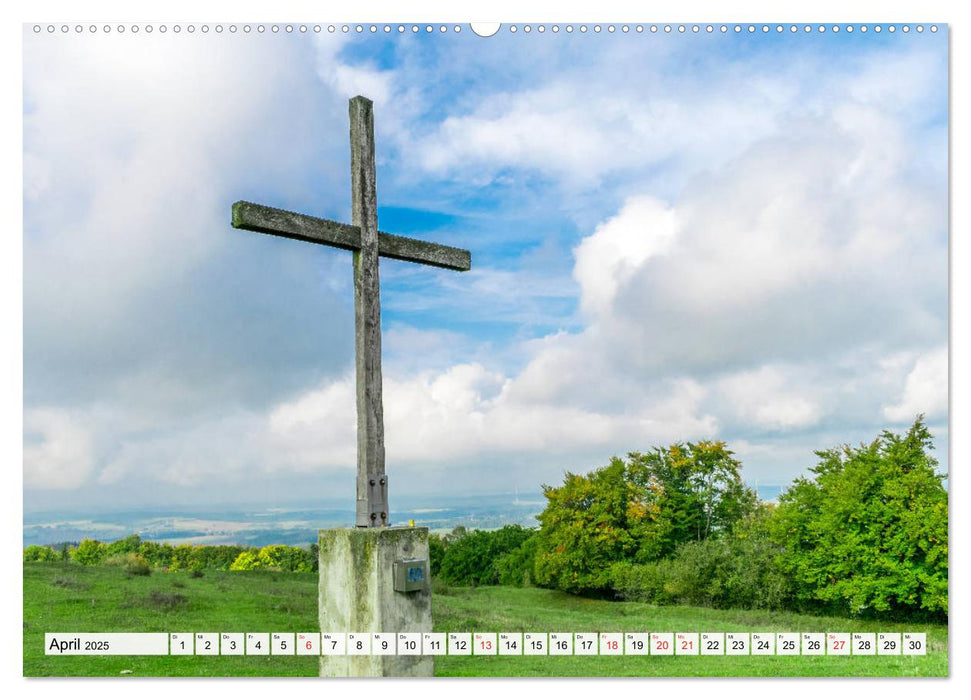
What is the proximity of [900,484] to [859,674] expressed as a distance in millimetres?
14784

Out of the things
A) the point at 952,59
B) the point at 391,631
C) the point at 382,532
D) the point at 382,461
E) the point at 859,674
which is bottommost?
the point at 859,674

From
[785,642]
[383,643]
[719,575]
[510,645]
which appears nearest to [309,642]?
[383,643]

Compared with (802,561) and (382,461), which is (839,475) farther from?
(382,461)

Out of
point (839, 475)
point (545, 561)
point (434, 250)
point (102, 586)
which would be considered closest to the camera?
point (434, 250)

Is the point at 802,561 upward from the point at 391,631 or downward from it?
downward

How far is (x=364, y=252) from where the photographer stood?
27.8 ft

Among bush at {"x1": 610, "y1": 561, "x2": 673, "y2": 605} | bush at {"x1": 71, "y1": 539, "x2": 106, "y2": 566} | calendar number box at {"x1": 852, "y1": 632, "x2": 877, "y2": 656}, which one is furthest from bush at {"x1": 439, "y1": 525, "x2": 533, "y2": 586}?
calendar number box at {"x1": 852, "y1": 632, "x2": 877, "y2": 656}

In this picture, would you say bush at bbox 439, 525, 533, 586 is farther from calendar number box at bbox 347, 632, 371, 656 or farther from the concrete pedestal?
calendar number box at bbox 347, 632, 371, 656

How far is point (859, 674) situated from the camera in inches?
363

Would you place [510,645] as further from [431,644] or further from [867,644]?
[867,644]

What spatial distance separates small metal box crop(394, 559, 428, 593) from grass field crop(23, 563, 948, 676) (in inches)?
50.4

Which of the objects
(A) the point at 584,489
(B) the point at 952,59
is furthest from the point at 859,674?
(A) the point at 584,489

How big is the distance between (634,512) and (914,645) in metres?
22.7

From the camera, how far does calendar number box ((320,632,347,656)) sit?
25.8 feet
